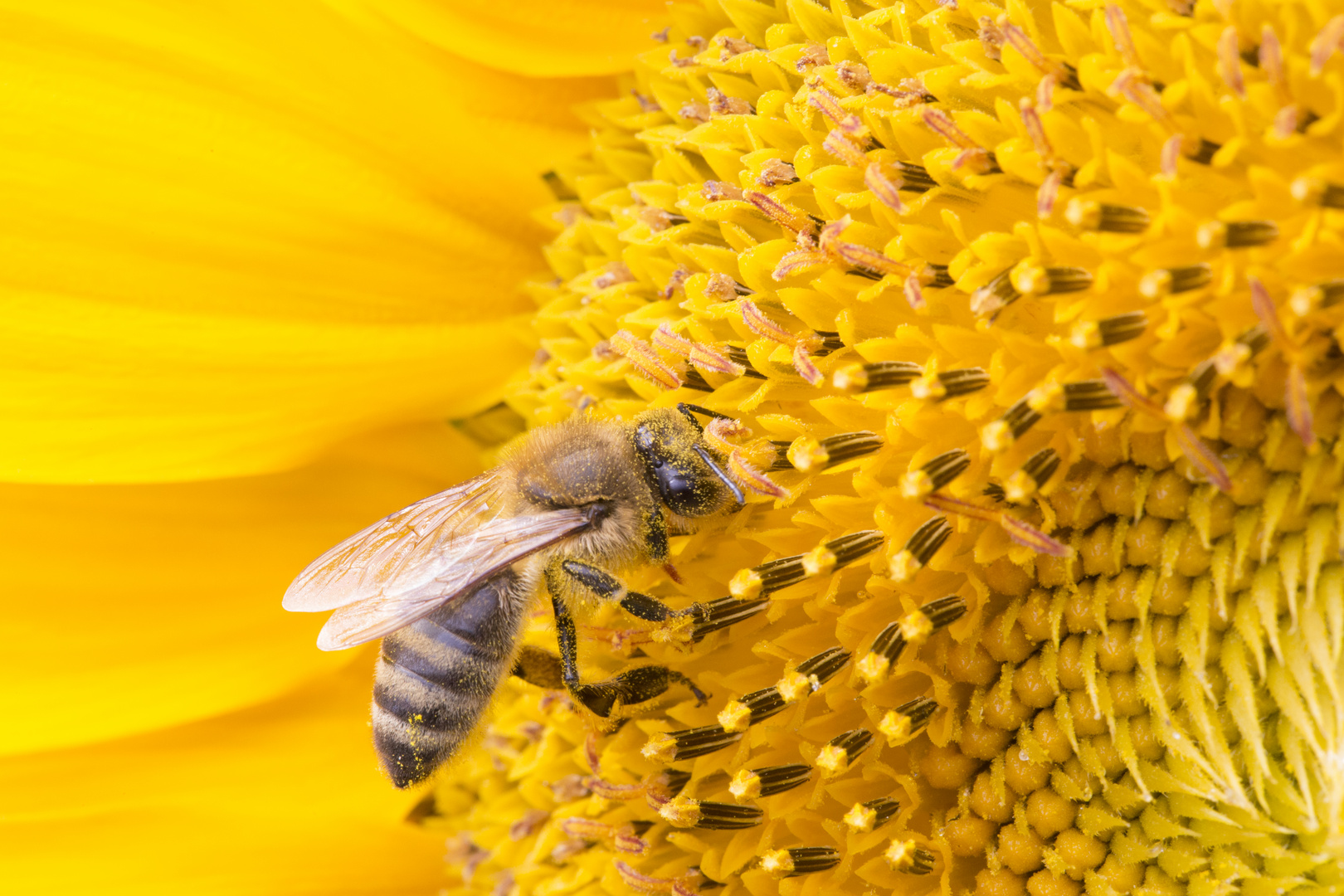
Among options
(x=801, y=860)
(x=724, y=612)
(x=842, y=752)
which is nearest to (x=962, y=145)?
(x=724, y=612)

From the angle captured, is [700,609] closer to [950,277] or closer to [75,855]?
[950,277]

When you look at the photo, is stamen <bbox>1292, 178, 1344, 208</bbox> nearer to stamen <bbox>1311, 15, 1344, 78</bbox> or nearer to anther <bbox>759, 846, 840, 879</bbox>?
stamen <bbox>1311, 15, 1344, 78</bbox>

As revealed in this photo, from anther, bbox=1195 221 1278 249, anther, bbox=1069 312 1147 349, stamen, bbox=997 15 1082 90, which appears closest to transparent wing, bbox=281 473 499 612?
anther, bbox=1069 312 1147 349

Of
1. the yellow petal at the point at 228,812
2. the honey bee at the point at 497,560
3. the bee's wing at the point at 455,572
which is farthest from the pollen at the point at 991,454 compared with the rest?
the yellow petal at the point at 228,812

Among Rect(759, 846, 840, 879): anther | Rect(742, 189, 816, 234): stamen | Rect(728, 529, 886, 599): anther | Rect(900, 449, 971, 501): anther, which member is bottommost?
Rect(759, 846, 840, 879): anther

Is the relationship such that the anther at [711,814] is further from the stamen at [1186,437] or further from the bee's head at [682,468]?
the stamen at [1186,437]

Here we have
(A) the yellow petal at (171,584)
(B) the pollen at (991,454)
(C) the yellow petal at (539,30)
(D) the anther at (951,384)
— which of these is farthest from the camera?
(A) the yellow petal at (171,584)

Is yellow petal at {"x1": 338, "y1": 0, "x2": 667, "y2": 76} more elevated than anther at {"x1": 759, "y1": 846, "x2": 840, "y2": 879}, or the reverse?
yellow petal at {"x1": 338, "y1": 0, "x2": 667, "y2": 76}
